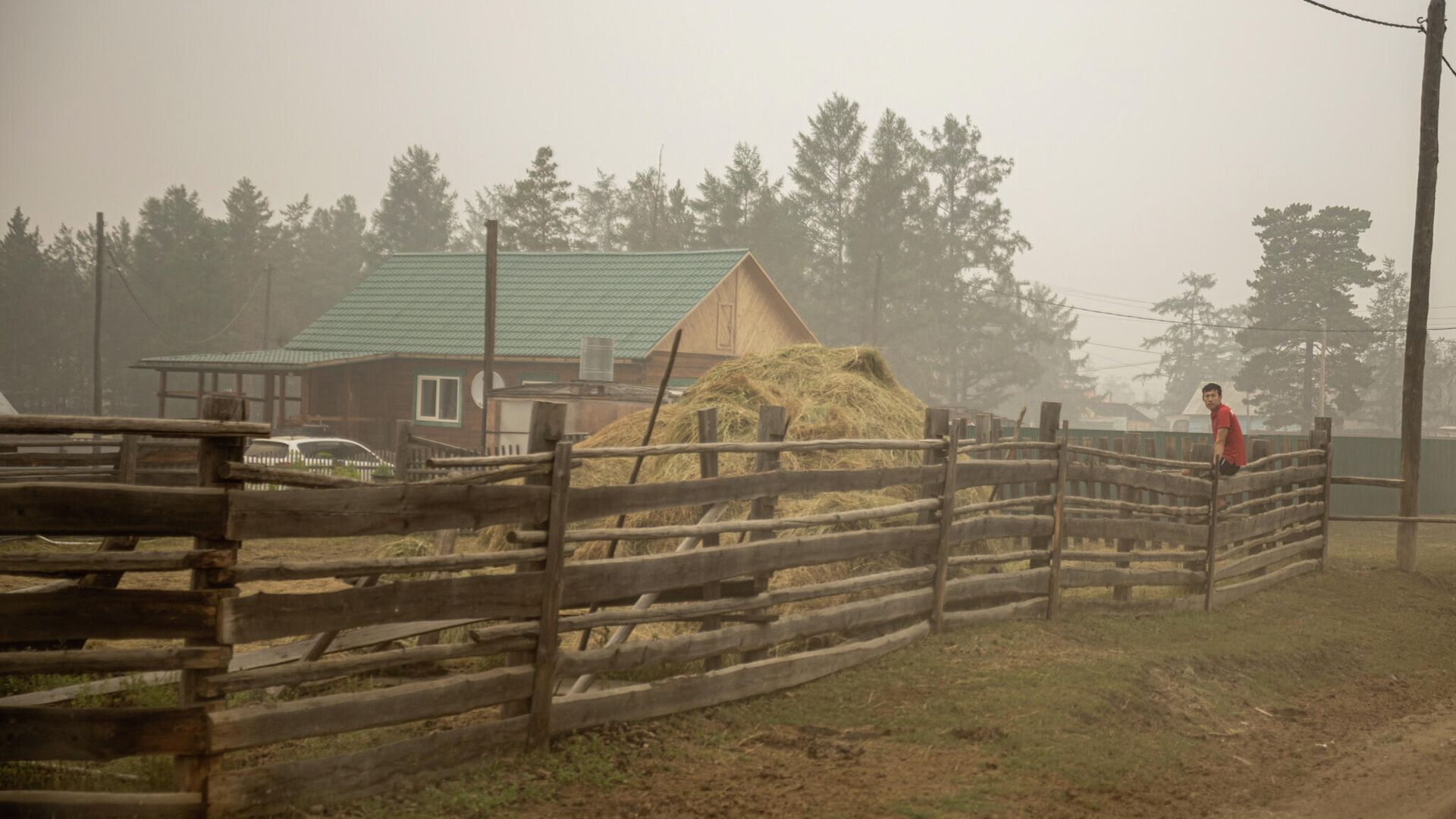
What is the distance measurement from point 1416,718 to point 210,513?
25.4 feet

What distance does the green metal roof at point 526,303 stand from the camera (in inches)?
1430

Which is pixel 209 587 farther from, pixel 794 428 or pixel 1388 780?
pixel 794 428

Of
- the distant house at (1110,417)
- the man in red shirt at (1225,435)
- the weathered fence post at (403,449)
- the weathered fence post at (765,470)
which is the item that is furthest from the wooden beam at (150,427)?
the distant house at (1110,417)

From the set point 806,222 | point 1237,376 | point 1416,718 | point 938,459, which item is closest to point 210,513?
point 938,459

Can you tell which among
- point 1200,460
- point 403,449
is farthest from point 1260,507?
point 403,449

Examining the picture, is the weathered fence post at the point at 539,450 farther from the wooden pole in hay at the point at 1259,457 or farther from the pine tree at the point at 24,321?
the pine tree at the point at 24,321

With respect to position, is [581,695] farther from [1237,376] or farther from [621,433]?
[1237,376]

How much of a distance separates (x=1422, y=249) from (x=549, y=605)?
1430 cm

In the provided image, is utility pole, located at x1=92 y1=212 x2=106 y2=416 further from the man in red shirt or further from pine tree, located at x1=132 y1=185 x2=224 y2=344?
the man in red shirt

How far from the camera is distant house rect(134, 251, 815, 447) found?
35750 millimetres

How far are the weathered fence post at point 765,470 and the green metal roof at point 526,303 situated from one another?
2577 cm

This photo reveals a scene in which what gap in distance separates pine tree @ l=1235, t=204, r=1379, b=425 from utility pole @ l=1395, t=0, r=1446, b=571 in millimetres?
45462

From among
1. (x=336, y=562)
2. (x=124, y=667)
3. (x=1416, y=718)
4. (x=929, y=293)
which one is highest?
(x=929, y=293)

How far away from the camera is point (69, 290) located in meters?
71.9
